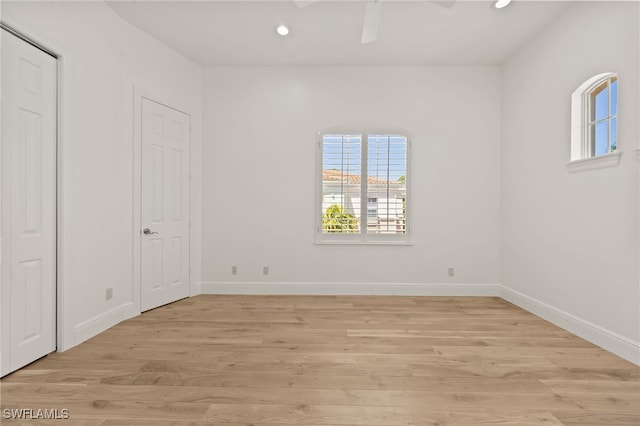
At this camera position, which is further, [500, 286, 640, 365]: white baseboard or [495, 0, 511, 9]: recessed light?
[495, 0, 511, 9]: recessed light

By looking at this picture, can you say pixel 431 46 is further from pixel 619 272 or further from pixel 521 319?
pixel 521 319

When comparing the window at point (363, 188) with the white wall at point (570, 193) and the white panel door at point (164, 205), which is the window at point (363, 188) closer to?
the white wall at point (570, 193)

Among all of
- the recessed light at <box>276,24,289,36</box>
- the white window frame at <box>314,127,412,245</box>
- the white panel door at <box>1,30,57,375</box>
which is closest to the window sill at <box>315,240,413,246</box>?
the white window frame at <box>314,127,412,245</box>

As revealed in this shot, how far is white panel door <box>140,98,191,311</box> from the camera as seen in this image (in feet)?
12.8

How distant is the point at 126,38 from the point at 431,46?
345 centimetres

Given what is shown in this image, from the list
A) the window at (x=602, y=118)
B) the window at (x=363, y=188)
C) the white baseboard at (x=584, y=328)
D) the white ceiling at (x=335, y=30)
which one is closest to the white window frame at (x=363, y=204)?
the window at (x=363, y=188)

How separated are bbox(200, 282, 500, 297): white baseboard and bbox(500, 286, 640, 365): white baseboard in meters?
0.80

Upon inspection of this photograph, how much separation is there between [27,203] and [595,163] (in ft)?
15.1

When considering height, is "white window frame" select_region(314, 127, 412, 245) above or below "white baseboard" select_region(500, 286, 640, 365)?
above

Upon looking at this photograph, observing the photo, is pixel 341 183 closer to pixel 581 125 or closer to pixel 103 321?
pixel 581 125

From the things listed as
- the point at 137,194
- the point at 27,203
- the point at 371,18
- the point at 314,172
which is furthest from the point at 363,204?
the point at 27,203

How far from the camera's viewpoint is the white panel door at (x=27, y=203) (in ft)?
7.70

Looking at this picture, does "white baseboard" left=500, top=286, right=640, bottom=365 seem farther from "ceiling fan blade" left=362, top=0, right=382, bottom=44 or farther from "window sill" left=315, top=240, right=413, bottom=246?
"ceiling fan blade" left=362, top=0, right=382, bottom=44

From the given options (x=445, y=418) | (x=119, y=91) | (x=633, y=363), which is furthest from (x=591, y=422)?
(x=119, y=91)
